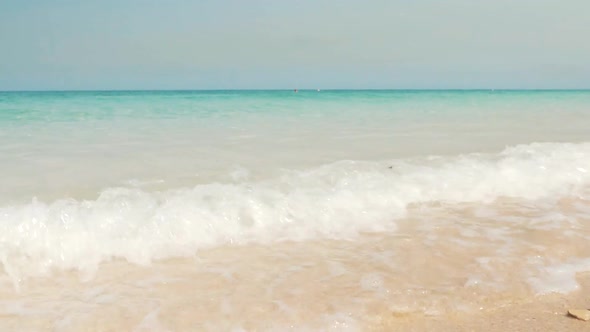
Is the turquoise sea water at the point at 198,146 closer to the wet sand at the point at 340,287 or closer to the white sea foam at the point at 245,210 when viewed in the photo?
the white sea foam at the point at 245,210

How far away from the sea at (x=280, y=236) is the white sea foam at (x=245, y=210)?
18 mm

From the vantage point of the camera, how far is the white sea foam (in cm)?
378

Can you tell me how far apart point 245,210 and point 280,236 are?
2.04 ft

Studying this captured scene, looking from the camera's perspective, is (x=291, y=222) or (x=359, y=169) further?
(x=359, y=169)

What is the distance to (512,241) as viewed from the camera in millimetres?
3801

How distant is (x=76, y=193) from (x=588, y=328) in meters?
4.82

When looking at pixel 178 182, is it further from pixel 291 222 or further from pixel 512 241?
pixel 512 241

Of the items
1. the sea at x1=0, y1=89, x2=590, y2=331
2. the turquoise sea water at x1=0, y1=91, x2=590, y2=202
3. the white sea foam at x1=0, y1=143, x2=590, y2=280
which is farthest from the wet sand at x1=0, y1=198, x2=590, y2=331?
the turquoise sea water at x1=0, y1=91, x2=590, y2=202

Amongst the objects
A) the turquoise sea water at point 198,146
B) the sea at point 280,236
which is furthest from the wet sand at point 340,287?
the turquoise sea water at point 198,146

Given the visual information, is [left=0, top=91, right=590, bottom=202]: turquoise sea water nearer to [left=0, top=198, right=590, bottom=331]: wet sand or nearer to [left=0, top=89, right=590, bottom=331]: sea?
[left=0, top=89, right=590, bottom=331]: sea

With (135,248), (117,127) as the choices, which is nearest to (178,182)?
(135,248)

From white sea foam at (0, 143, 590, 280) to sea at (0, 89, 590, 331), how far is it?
0.06ft

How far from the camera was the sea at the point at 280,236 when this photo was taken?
2791 millimetres

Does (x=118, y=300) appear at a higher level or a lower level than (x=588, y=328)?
lower
